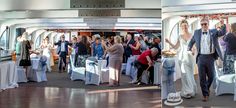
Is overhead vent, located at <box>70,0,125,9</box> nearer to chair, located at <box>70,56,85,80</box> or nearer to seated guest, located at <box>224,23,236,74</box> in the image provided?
seated guest, located at <box>224,23,236,74</box>

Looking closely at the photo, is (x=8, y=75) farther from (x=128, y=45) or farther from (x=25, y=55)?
(x=128, y=45)

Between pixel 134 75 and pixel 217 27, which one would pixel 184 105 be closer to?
pixel 217 27

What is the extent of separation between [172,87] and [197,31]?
A: 0.64 metres

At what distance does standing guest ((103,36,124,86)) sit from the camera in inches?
328

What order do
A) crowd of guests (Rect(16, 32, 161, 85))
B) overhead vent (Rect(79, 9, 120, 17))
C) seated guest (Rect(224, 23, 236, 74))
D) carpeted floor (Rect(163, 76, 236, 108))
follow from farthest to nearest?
crowd of guests (Rect(16, 32, 161, 85))
overhead vent (Rect(79, 9, 120, 17))
carpeted floor (Rect(163, 76, 236, 108))
seated guest (Rect(224, 23, 236, 74))

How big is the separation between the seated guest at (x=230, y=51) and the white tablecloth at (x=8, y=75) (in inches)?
188

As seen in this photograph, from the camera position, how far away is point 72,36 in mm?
9820

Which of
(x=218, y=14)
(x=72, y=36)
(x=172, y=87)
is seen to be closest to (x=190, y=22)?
(x=218, y=14)

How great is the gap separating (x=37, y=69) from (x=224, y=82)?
592cm

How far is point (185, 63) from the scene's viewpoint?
13.0ft

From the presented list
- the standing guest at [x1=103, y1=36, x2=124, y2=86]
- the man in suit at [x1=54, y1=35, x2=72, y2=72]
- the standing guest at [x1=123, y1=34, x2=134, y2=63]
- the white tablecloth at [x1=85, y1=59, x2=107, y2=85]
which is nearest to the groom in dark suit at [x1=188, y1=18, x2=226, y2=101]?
the standing guest at [x1=103, y1=36, x2=124, y2=86]

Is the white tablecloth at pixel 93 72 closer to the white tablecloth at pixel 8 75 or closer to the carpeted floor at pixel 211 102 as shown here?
the white tablecloth at pixel 8 75

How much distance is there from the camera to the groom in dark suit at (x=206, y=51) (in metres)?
3.86

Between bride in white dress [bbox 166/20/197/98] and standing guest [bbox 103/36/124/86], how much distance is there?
A: 425 centimetres
